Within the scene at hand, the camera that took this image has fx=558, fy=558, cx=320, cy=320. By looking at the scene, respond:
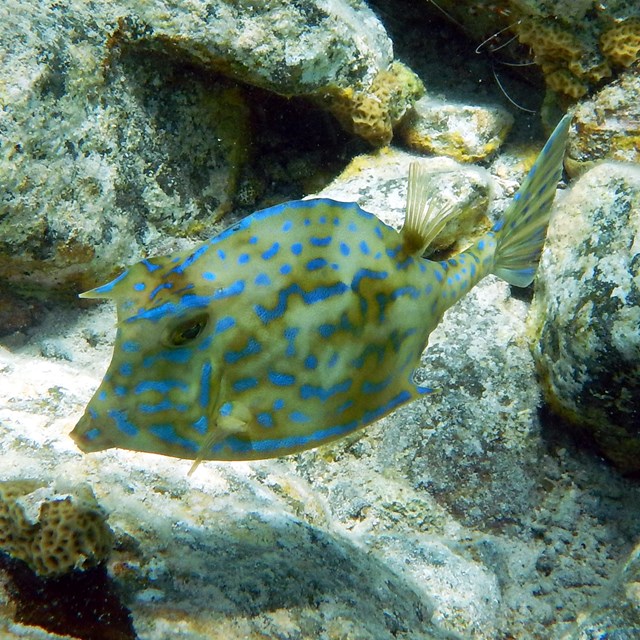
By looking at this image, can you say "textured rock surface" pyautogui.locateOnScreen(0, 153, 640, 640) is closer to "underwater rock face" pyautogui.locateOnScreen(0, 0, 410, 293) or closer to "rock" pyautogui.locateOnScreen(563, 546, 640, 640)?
"rock" pyautogui.locateOnScreen(563, 546, 640, 640)

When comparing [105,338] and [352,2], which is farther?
[352,2]

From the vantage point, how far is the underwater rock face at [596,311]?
→ 129 inches

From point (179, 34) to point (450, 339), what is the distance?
2.88 metres

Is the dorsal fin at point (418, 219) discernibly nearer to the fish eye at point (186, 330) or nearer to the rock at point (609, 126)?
the fish eye at point (186, 330)

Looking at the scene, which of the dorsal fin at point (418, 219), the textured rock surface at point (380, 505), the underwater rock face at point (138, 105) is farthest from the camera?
the underwater rock face at point (138, 105)

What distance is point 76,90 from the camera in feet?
11.8

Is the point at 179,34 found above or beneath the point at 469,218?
above

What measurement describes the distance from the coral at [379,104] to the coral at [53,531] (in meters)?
3.59

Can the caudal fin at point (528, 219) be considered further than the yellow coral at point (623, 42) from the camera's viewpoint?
No

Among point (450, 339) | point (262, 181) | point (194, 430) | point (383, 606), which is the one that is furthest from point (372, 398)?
point (262, 181)

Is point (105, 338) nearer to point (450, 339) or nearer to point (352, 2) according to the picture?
point (450, 339)

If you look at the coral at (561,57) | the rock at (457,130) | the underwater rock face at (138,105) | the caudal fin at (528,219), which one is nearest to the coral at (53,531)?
the underwater rock face at (138,105)

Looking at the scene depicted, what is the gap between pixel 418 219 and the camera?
2.17 m

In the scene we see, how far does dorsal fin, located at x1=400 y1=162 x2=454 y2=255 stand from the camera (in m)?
2.16
